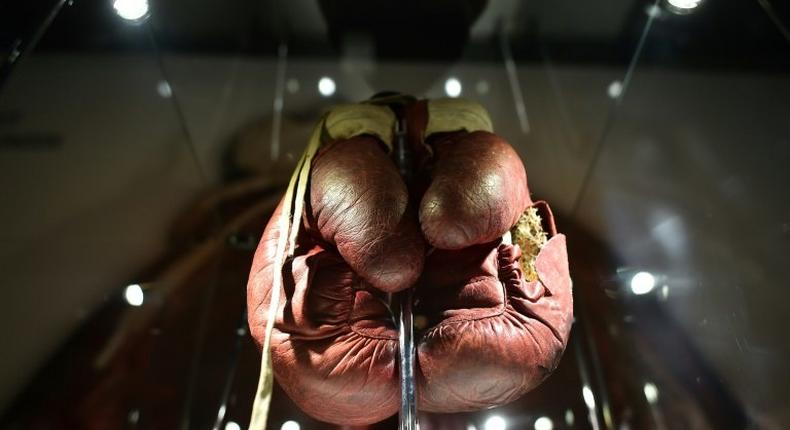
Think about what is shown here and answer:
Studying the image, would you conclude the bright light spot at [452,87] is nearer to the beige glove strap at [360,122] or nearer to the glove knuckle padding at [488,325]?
the beige glove strap at [360,122]

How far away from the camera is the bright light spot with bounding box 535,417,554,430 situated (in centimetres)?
97

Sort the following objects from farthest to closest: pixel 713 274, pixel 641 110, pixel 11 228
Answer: pixel 641 110
pixel 713 274
pixel 11 228

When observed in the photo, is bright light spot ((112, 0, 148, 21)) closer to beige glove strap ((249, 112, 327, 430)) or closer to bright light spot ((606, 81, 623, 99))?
beige glove strap ((249, 112, 327, 430))

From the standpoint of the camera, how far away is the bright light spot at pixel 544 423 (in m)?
0.97

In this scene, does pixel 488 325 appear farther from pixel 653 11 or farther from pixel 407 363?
pixel 653 11

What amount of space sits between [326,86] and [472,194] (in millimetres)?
795

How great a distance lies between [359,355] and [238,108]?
2.96 feet

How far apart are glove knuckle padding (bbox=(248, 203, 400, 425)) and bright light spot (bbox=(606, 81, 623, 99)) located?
3.08 ft

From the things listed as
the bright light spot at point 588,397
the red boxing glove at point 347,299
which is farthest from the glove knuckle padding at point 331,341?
the bright light spot at point 588,397

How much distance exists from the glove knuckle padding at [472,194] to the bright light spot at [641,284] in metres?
0.39

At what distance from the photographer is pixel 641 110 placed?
1.53 metres

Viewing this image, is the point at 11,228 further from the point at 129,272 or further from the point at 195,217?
the point at 195,217

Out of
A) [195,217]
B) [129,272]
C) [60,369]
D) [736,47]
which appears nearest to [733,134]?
[736,47]

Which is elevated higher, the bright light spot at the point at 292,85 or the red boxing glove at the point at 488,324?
the bright light spot at the point at 292,85
